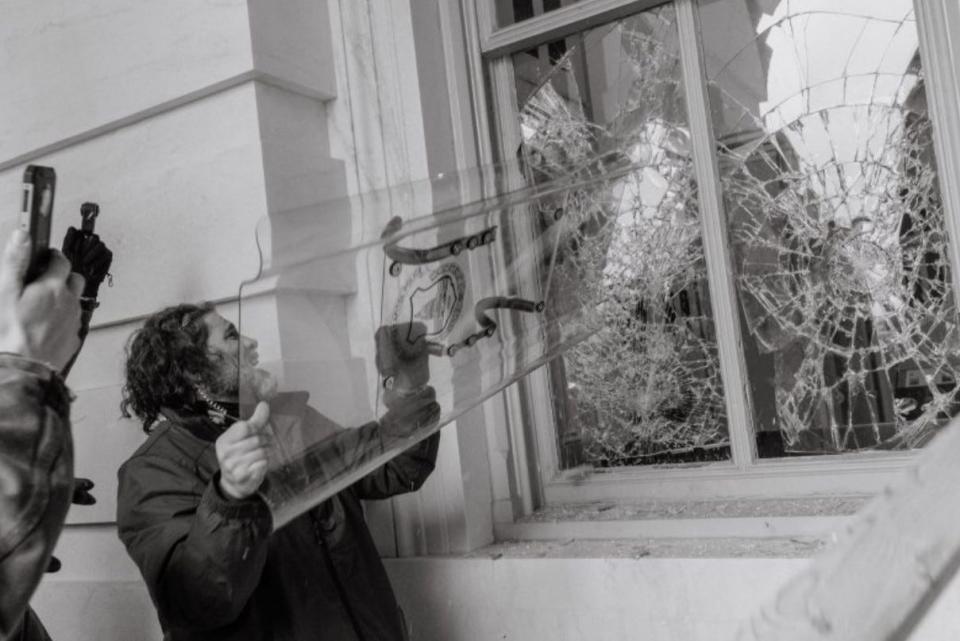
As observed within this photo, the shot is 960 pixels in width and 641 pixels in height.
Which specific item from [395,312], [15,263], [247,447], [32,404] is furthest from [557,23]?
[32,404]

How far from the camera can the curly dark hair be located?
6.21 ft

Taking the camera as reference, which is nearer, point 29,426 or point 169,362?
point 29,426

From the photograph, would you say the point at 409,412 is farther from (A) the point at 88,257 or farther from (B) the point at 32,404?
(A) the point at 88,257

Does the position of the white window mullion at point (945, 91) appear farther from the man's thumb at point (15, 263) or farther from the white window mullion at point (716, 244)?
the man's thumb at point (15, 263)

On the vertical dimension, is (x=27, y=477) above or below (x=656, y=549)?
above

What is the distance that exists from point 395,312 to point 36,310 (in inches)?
26.0

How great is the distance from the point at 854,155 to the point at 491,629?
1.39 meters

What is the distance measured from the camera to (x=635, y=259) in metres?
2.34

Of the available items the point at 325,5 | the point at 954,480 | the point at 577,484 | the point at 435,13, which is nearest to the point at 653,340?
the point at 577,484

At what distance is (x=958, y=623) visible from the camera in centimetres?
42

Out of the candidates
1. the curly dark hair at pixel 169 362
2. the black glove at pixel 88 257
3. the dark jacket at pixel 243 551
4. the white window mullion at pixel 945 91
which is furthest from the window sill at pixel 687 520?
the black glove at pixel 88 257

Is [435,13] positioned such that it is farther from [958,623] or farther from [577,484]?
[958,623]

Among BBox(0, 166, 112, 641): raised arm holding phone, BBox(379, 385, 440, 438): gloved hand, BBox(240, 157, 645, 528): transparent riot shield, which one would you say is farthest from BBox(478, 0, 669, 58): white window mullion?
BBox(0, 166, 112, 641): raised arm holding phone

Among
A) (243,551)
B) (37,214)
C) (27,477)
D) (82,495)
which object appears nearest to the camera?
(27,477)
